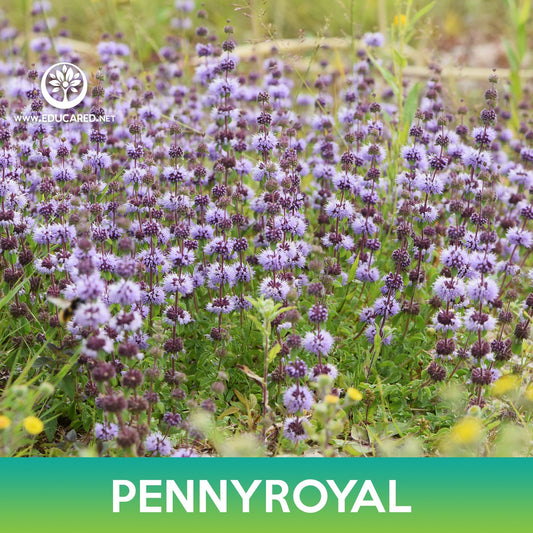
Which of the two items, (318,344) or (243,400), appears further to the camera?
(243,400)

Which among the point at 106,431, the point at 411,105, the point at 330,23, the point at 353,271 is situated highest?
the point at 330,23

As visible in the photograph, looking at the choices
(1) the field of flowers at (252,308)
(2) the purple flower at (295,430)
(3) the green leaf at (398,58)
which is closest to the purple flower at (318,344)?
(1) the field of flowers at (252,308)

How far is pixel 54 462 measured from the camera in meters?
3.15

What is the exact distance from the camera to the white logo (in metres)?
5.55

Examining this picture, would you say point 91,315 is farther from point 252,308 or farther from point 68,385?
point 252,308

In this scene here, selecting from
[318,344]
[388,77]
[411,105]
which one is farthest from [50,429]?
[388,77]

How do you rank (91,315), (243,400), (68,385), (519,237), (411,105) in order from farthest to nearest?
1. (411,105)
2. (519,237)
3. (243,400)
4. (68,385)
5. (91,315)

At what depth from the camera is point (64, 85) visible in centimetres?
564

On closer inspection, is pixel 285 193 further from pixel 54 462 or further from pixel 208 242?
pixel 54 462

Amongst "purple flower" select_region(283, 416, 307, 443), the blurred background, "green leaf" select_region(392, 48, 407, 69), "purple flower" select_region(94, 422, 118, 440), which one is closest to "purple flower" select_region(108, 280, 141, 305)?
"purple flower" select_region(94, 422, 118, 440)

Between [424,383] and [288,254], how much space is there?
112 centimetres

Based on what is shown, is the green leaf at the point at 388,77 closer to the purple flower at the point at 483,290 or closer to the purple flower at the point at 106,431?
→ the purple flower at the point at 483,290

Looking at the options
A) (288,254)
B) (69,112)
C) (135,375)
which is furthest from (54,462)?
(69,112)

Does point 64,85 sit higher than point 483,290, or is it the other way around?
point 64,85
